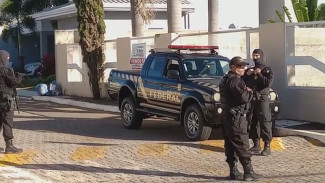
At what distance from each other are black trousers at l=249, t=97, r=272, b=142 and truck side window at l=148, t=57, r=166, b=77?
3.16 meters

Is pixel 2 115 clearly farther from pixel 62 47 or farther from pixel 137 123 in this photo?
pixel 62 47

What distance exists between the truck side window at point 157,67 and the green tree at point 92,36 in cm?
761

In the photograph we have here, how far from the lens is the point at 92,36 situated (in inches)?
845

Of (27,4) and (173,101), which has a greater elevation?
(27,4)

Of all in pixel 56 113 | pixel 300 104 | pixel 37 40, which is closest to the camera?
pixel 300 104

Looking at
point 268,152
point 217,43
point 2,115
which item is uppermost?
point 217,43

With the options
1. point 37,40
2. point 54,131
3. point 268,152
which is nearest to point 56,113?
point 54,131

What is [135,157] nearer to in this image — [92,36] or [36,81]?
[92,36]

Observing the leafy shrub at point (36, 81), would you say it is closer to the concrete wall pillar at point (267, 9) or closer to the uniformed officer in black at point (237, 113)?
the concrete wall pillar at point (267, 9)

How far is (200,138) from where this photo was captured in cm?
1234

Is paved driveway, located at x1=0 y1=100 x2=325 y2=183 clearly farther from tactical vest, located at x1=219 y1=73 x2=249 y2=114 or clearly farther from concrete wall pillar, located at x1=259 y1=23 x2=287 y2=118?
concrete wall pillar, located at x1=259 y1=23 x2=287 y2=118

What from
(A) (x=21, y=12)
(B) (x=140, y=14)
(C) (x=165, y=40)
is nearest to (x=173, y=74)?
(C) (x=165, y=40)

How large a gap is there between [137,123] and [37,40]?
3507 cm

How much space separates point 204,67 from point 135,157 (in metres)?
3.01
